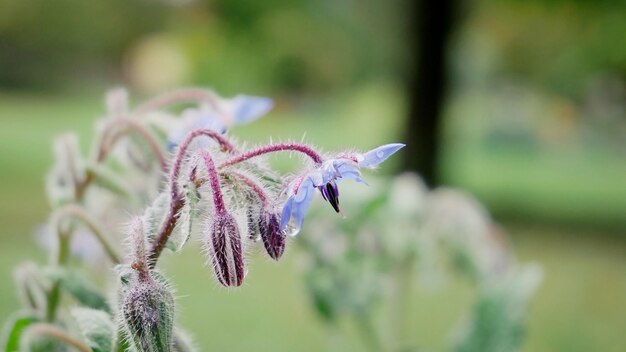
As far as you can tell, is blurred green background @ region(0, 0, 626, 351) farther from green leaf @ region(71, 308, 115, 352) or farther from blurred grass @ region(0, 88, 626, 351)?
green leaf @ region(71, 308, 115, 352)

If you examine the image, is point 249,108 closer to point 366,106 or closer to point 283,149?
point 283,149

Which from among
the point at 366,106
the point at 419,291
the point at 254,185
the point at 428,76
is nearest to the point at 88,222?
the point at 254,185

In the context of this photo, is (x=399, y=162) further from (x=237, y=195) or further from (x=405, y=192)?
(x=237, y=195)

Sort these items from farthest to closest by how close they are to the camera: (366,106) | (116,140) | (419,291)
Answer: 1. (366,106)
2. (419,291)
3. (116,140)

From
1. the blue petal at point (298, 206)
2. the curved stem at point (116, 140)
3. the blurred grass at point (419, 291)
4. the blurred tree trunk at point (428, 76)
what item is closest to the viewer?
the blue petal at point (298, 206)

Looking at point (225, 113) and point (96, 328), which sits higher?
point (225, 113)

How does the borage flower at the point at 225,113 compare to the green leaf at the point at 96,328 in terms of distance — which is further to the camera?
the borage flower at the point at 225,113

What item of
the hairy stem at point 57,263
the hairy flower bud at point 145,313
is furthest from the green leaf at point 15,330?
the hairy flower bud at point 145,313

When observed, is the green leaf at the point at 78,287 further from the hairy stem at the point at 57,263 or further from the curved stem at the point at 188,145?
the curved stem at the point at 188,145
